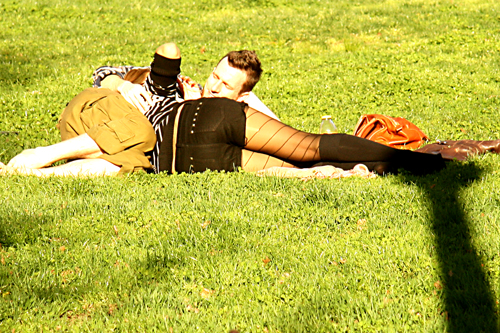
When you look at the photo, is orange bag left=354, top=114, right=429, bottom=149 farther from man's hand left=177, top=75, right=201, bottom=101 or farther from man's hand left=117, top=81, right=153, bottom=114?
man's hand left=117, top=81, right=153, bottom=114

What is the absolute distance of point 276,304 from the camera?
3051mm

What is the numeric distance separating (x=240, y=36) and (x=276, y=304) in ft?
40.5

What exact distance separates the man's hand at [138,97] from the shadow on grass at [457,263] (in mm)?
3162

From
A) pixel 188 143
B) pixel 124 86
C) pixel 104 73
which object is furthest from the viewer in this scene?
pixel 104 73

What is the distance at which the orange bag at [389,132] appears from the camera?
649 cm

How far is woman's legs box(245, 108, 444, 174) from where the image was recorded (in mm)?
5422

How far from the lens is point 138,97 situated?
20.0ft

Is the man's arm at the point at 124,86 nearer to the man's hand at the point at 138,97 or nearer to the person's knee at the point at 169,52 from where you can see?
the man's hand at the point at 138,97

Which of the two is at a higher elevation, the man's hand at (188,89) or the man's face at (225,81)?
the man's face at (225,81)

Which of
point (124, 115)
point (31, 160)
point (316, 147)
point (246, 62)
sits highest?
point (246, 62)

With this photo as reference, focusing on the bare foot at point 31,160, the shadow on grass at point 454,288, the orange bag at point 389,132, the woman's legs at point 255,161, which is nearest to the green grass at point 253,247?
the shadow on grass at point 454,288

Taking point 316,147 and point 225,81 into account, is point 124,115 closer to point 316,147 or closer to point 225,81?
point 225,81

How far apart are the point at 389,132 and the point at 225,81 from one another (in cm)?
220

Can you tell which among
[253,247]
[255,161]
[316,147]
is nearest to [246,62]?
[255,161]
